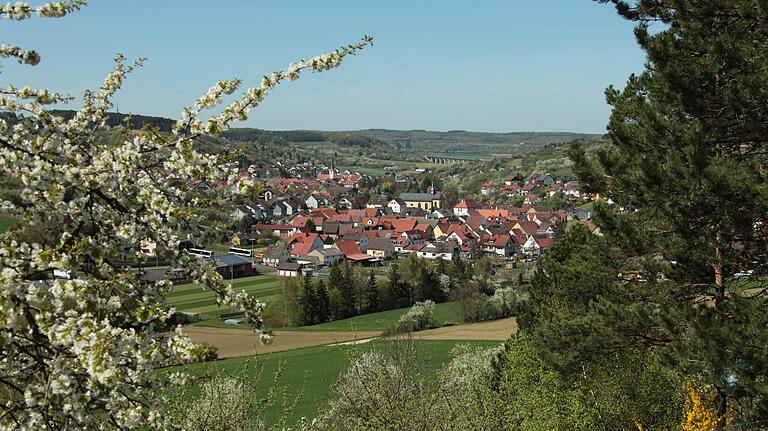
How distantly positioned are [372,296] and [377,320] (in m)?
4.58

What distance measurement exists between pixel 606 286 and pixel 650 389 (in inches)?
140

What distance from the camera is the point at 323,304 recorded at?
54.7m

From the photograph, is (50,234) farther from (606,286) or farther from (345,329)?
(345,329)

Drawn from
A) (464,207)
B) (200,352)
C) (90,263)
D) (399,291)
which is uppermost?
(90,263)

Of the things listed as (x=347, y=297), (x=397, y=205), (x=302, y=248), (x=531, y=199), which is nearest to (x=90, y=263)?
(x=347, y=297)

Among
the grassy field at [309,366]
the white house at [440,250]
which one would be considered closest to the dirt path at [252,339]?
the grassy field at [309,366]

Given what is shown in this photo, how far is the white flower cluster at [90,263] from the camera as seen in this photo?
328 centimetres

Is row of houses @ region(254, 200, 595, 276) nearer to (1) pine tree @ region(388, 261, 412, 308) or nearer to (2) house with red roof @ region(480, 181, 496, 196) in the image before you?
(1) pine tree @ region(388, 261, 412, 308)

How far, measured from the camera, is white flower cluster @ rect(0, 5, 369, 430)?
129 inches

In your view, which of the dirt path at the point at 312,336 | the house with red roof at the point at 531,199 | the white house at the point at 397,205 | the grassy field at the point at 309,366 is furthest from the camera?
the white house at the point at 397,205

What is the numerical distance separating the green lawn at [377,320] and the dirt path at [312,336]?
175 centimetres

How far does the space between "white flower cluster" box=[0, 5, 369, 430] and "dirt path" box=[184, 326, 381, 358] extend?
37331 mm

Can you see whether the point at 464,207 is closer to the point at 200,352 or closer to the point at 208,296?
the point at 208,296

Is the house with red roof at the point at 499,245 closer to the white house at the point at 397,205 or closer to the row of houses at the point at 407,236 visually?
the row of houses at the point at 407,236
